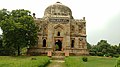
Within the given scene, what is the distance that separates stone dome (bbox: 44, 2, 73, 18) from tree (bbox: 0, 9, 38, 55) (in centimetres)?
807

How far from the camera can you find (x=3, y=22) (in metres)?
36.7

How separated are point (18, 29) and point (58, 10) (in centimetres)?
1297

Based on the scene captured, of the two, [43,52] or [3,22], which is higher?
[3,22]

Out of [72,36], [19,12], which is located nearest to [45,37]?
[72,36]

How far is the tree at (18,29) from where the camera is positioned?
3653 cm

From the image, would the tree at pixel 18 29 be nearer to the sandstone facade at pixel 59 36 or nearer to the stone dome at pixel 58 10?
the sandstone facade at pixel 59 36

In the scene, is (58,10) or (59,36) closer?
(59,36)

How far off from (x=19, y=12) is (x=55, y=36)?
27.5 ft

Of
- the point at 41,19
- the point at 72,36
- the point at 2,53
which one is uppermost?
the point at 41,19

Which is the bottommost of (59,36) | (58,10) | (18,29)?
(59,36)

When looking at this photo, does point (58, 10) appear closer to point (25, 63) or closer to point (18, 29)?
point (18, 29)

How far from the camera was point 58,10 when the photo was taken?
47.5 metres

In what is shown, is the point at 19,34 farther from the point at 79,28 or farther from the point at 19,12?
the point at 79,28

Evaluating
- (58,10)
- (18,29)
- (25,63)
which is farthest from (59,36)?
(25,63)
